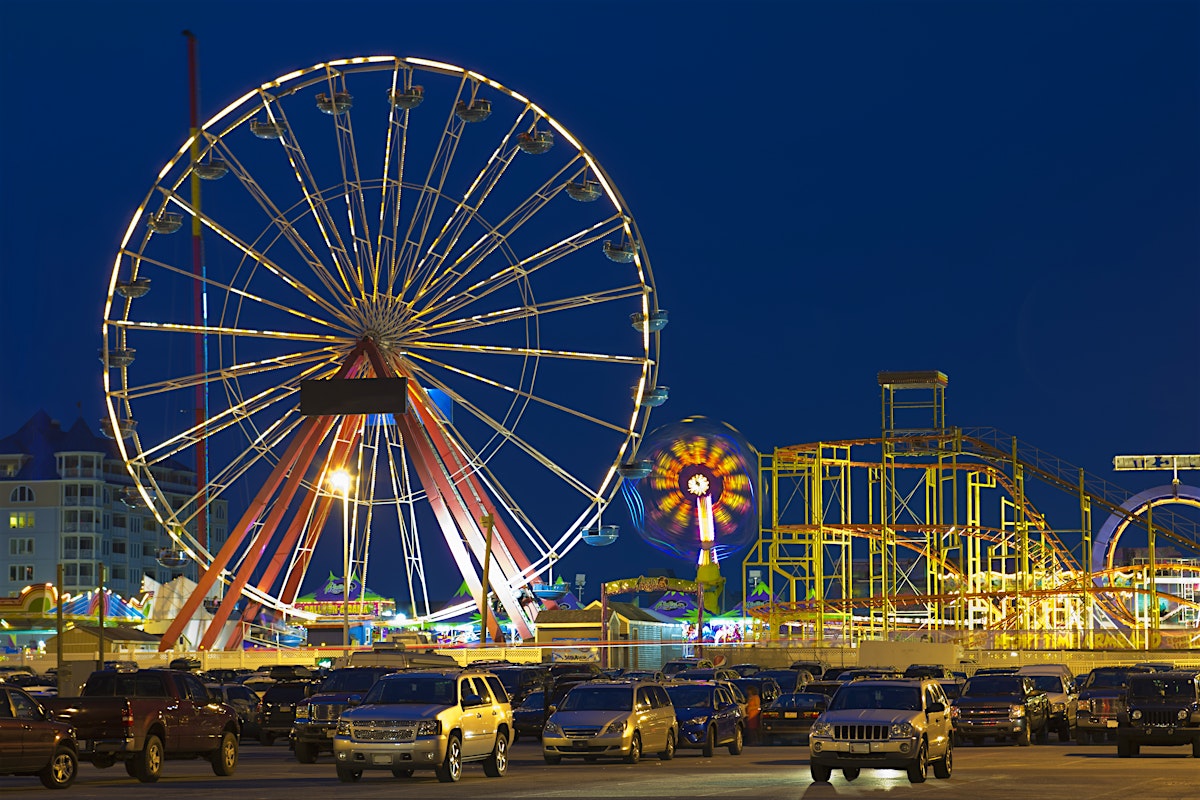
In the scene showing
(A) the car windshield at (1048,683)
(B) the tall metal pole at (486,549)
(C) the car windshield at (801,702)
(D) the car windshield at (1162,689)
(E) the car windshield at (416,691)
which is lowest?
(C) the car windshield at (801,702)

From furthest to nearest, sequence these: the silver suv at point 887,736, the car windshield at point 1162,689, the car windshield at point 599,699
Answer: the car windshield at point 1162,689 < the car windshield at point 599,699 < the silver suv at point 887,736

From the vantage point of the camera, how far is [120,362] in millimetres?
56125

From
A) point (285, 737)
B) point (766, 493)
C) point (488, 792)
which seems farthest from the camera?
point (766, 493)

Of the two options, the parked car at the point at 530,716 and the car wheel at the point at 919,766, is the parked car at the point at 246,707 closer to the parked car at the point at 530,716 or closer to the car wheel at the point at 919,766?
the parked car at the point at 530,716

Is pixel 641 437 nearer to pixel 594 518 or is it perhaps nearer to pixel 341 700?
pixel 594 518

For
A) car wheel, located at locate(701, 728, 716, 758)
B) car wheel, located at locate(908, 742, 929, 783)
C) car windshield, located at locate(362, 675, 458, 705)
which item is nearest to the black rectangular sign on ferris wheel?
car wheel, located at locate(701, 728, 716, 758)

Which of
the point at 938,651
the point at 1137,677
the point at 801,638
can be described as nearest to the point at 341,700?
the point at 1137,677

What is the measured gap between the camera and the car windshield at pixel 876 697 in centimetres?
2645

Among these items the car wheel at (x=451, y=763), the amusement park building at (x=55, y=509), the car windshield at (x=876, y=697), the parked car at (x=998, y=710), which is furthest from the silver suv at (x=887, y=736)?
the amusement park building at (x=55, y=509)

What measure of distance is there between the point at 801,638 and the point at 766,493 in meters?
24.3

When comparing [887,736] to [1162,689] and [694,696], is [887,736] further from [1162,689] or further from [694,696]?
[694,696]

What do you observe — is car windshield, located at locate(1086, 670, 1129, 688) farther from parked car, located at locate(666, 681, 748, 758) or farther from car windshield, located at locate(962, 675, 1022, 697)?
parked car, located at locate(666, 681, 748, 758)

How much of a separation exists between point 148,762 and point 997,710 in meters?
17.3

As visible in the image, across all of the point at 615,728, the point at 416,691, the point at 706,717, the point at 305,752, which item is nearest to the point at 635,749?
the point at 615,728
